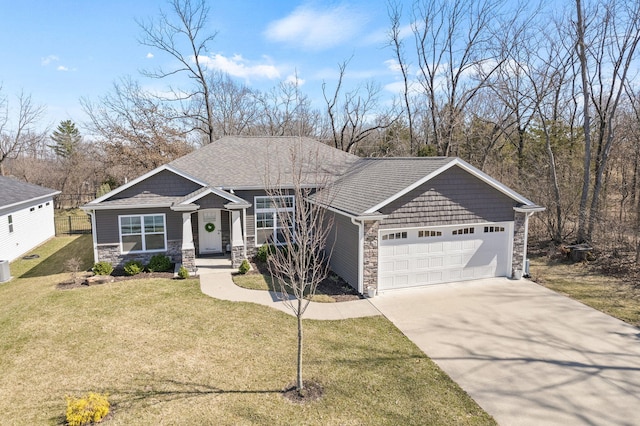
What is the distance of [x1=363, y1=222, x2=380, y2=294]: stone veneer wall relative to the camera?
11.5m

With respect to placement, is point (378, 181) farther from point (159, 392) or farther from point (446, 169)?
point (159, 392)

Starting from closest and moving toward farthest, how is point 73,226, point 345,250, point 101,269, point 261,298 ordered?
point 261,298 → point 345,250 → point 101,269 → point 73,226

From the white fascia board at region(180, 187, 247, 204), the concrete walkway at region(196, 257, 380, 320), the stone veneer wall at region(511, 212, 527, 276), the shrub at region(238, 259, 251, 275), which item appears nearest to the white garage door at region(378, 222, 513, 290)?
the stone veneer wall at region(511, 212, 527, 276)

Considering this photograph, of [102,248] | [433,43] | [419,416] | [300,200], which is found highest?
[433,43]

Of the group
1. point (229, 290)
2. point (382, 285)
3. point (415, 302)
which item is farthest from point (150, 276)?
point (415, 302)

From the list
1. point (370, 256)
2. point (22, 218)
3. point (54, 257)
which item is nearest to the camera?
point (370, 256)

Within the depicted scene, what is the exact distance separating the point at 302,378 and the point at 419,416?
228 cm

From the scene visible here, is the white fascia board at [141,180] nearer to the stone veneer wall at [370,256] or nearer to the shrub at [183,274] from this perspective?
the shrub at [183,274]

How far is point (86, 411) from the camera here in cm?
561

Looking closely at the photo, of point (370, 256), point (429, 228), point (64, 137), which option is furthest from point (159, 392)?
point (64, 137)

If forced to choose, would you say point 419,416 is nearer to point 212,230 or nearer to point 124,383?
point 124,383

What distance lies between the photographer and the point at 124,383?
22.5ft

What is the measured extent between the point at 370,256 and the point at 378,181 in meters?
3.39

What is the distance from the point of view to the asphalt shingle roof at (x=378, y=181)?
1185 cm
